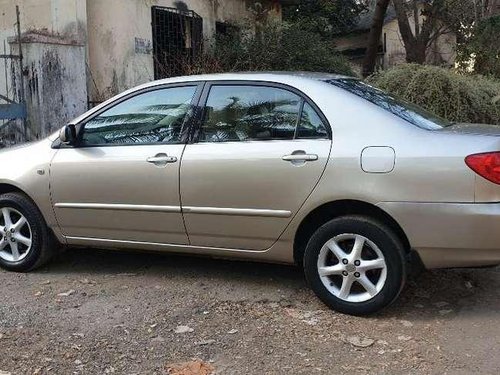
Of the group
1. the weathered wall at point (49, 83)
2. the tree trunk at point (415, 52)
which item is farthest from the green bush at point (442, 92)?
the tree trunk at point (415, 52)

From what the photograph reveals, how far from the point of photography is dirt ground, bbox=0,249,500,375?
143 inches

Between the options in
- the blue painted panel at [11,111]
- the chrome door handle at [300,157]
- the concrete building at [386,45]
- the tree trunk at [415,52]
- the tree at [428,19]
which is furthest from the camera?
the concrete building at [386,45]

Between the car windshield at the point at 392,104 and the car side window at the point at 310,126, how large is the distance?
0.32 metres

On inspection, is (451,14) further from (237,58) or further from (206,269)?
(206,269)

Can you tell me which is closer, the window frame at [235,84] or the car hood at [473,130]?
the car hood at [473,130]

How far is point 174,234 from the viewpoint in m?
4.72

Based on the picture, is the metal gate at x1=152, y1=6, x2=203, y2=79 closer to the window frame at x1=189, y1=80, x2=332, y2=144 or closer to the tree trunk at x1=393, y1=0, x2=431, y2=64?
the window frame at x1=189, y1=80, x2=332, y2=144

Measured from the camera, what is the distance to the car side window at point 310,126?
4285 millimetres

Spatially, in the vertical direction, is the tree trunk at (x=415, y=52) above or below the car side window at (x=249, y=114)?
above

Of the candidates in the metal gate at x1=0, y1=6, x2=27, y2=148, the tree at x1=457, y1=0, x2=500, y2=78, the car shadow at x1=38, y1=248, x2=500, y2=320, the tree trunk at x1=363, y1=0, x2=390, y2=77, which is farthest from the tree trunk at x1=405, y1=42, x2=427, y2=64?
the car shadow at x1=38, y1=248, x2=500, y2=320

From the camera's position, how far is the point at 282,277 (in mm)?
5066

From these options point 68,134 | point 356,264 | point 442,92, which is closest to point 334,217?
point 356,264

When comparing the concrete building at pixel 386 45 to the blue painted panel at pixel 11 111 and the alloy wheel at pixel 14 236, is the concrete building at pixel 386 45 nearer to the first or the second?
the blue painted panel at pixel 11 111

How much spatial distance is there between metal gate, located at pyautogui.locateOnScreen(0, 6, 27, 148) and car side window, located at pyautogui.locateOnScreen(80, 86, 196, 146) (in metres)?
4.28
